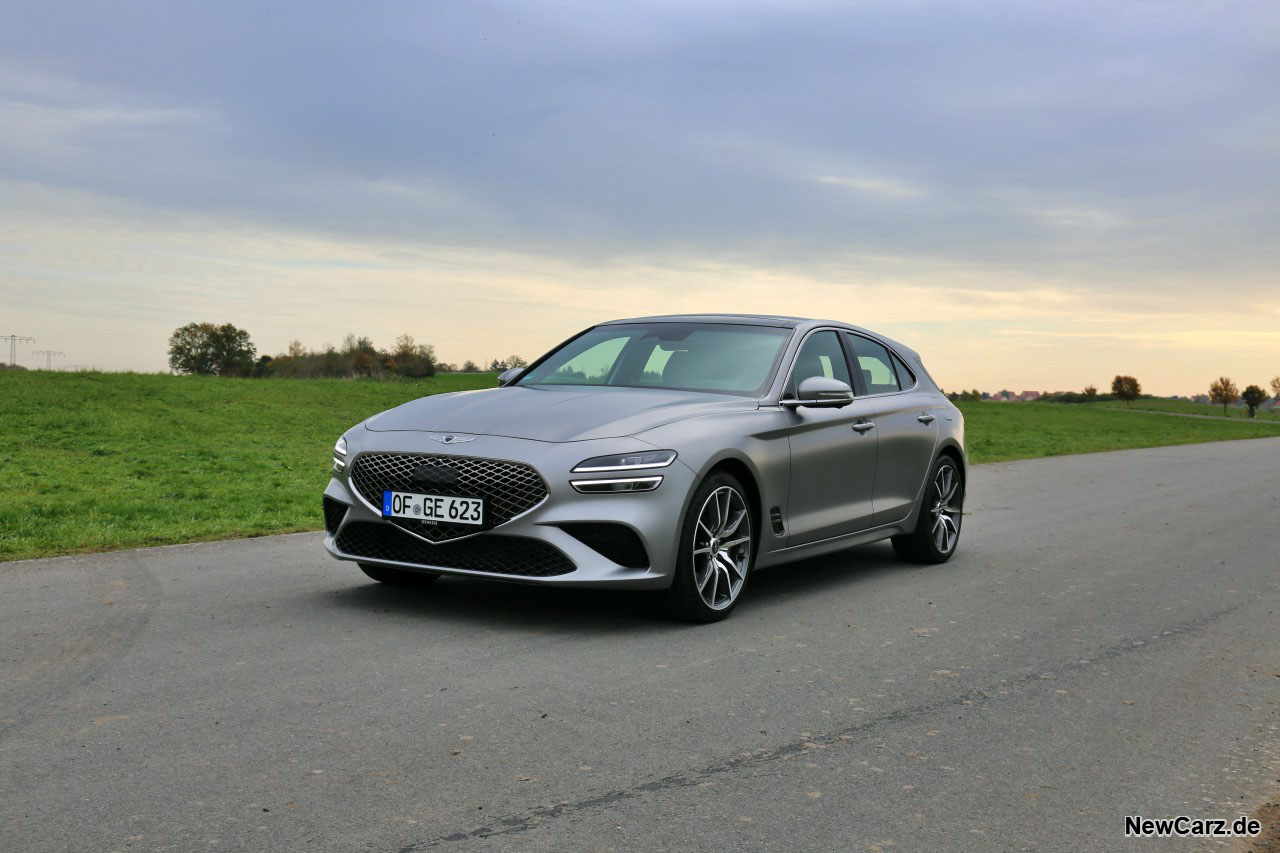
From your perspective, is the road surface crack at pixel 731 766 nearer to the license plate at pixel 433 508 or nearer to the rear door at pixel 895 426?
the license plate at pixel 433 508

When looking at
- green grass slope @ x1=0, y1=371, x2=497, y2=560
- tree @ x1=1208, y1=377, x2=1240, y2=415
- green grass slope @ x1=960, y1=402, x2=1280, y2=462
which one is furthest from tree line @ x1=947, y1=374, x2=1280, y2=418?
green grass slope @ x1=0, y1=371, x2=497, y2=560

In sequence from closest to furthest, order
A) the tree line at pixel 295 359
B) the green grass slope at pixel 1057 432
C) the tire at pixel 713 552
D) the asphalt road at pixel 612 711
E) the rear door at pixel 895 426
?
the asphalt road at pixel 612 711 → the tire at pixel 713 552 → the rear door at pixel 895 426 → the green grass slope at pixel 1057 432 → the tree line at pixel 295 359

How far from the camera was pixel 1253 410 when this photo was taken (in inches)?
5064

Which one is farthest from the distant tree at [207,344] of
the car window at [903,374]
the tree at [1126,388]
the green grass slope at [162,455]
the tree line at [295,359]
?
the car window at [903,374]

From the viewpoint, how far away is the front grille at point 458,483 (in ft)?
21.1

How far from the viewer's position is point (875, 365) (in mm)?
9242

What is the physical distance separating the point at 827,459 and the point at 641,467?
1852mm

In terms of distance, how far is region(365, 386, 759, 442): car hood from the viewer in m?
6.69

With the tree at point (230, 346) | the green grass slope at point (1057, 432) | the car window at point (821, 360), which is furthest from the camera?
the tree at point (230, 346)

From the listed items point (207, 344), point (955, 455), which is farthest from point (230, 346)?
point (955, 455)

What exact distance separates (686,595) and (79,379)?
35142mm

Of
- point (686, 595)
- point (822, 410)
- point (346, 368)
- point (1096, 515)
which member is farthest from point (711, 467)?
point (346, 368)

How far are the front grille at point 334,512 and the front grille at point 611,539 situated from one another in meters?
1.38

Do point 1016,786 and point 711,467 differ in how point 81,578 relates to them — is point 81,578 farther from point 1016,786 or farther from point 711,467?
point 1016,786
